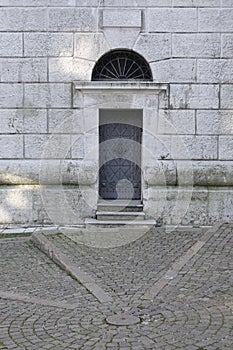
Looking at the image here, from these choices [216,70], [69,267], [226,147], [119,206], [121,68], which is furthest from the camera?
[121,68]

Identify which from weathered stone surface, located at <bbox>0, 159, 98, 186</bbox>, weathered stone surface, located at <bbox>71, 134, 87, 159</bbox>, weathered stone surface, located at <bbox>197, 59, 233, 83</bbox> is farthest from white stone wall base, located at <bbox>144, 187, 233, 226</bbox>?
weathered stone surface, located at <bbox>197, 59, 233, 83</bbox>

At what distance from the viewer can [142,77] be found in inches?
417

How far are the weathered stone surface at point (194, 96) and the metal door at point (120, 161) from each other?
109 cm

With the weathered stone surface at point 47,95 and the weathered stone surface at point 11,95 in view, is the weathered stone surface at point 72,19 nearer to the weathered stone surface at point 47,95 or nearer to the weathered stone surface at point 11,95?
the weathered stone surface at point 47,95

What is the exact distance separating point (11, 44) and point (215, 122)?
4.24 meters

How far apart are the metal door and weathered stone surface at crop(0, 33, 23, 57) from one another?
7.34 ft

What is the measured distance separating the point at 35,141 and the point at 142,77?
2483 millimetres

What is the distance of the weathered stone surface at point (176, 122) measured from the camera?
10320 mm

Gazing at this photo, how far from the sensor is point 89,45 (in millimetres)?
10273

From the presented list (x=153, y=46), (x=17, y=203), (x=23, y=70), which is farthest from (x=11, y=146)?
(x=153, y=46)

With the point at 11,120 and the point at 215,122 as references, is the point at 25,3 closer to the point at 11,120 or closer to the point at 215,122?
the point at 11,120

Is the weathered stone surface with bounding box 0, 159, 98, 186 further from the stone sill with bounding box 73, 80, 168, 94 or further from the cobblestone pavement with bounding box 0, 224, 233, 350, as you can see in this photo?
the cobblestone pavement with bounding box 0, 224, 233, 350

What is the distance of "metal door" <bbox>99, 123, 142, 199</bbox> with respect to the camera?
10.9 meters

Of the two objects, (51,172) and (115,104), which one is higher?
(115,104)
